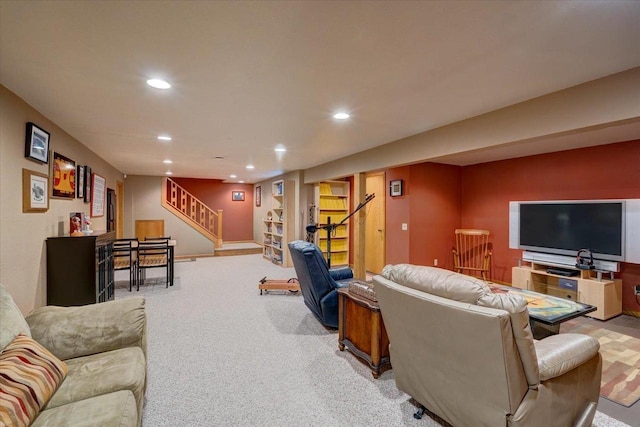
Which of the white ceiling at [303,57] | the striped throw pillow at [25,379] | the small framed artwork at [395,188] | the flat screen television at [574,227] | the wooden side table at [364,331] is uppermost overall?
the white ceiling at [303,57]

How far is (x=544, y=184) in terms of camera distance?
4.82 metres

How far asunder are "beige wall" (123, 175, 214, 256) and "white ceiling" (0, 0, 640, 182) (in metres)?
5.49

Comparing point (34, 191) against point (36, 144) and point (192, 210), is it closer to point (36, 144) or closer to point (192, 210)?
point (36, 144)

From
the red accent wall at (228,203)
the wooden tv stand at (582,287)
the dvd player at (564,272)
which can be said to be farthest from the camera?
the red accent wall at (228,203)

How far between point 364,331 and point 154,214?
25.6ft

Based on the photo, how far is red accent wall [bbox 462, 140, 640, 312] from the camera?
13.1 ft

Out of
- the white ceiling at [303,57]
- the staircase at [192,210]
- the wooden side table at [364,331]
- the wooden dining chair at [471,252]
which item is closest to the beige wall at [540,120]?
the white ceiling at [303,57]

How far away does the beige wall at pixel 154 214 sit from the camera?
27.1 ft

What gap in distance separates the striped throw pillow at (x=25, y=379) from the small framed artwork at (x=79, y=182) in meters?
3.37

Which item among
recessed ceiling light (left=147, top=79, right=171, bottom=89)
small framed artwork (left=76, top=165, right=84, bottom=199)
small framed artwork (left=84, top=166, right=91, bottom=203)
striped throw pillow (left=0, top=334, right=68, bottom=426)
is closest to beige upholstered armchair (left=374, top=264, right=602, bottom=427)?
striped throw pillow (left=0, top=334, right=68, bottom=426)

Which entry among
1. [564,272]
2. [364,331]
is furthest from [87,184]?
[564,272]

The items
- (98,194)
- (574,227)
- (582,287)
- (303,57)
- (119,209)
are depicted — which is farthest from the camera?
(119,209)

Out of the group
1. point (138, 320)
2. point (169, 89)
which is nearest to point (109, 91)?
point (169, 89)

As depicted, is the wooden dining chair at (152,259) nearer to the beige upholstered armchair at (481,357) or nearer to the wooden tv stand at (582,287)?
the beige upholstered armchair at (481,357)
